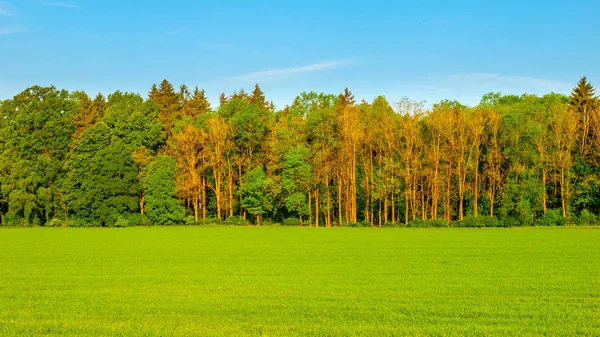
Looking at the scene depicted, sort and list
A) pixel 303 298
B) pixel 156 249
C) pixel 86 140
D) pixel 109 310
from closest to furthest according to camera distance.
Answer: pixel 109 310, pixel 303 298, pixel 156 249, pixel 86 140

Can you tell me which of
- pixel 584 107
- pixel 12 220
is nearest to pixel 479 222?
pixel 584 107

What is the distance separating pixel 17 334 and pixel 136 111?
232 feet

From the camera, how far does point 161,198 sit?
73.4 meters

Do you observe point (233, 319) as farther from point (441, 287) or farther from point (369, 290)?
point (441, 287)

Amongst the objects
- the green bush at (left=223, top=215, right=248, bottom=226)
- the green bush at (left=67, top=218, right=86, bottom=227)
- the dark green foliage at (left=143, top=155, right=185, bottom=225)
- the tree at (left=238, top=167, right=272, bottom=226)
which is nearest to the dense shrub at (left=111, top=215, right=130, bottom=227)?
the dark green foliage at (left=143, top=155, right=185, bottom=225)

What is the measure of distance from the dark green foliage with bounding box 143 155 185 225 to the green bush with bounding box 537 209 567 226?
4265 centimetres

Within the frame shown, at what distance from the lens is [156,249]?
116ft

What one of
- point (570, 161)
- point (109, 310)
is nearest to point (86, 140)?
point (570, 161)

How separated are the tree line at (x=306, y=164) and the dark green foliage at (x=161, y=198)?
160mm

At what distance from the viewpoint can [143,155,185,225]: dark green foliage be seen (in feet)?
241

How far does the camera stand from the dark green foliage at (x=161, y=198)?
241 ft

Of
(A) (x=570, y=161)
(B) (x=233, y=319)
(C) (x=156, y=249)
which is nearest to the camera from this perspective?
(B) (x=233, y=319)

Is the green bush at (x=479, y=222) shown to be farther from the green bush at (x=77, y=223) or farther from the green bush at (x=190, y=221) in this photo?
the green bush at (x=77, y=223)

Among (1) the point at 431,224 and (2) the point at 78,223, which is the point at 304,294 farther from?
(2) the point at 78,223
